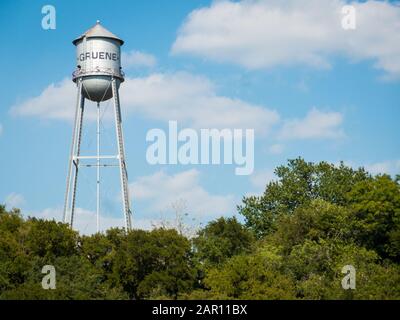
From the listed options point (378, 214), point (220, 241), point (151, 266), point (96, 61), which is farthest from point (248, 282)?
point (96, 61)

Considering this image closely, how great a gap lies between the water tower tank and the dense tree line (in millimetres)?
9609

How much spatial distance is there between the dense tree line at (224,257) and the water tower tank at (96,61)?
31.5 ft

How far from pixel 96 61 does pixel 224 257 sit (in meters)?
15.4

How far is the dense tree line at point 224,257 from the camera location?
53.2 m

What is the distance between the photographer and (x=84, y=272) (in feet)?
182

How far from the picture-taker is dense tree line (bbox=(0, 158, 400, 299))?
175 feet

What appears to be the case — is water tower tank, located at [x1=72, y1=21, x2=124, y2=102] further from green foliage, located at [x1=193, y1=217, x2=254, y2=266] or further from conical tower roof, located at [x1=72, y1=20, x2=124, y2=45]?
green foliage, located at [x1=193, y1=217, x2=254, y2=266]

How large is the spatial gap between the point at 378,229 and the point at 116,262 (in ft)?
65.7

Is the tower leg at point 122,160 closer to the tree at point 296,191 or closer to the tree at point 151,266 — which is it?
the tree at point 151,266

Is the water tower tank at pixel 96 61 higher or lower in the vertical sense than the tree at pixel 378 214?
higher

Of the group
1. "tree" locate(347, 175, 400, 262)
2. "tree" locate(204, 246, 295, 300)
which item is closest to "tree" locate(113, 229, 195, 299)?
"tree" locate(204, 246, 295, 300)

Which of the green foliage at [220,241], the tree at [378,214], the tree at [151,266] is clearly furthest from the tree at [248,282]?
the tree at [378,214]

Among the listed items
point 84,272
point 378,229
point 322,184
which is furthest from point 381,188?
point 84,272
